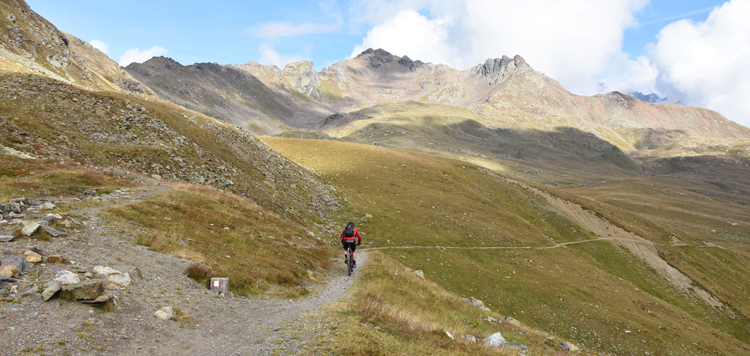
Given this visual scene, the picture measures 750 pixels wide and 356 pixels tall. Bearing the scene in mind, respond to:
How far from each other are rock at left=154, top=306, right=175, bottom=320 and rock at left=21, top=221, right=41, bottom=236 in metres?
6.49

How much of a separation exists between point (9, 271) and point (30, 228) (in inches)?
143

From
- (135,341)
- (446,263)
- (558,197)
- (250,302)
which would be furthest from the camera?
(558,197)

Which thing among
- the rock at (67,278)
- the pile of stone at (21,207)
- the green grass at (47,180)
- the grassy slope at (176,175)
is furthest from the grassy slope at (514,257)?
the rock at (67,278)

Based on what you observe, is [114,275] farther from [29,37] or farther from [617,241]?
[617,241]

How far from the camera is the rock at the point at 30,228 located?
12150mm

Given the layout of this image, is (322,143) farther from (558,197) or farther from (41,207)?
(41,207)

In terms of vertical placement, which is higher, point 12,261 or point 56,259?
point 12,261

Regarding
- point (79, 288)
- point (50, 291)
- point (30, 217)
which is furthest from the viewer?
point (30, 217)

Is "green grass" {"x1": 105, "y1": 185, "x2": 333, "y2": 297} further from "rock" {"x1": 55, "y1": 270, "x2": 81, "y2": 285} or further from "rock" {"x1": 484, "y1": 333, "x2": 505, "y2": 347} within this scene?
"rock" {"x1": 484, "y1": 333, "x2": 505, "y2": 347}

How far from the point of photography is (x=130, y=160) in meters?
31.2

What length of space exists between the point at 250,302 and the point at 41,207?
1101cm

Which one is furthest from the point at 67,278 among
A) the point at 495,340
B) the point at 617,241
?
the point at 617,241

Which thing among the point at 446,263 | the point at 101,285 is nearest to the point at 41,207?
the point at 101,285

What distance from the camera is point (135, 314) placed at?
10.0 m
